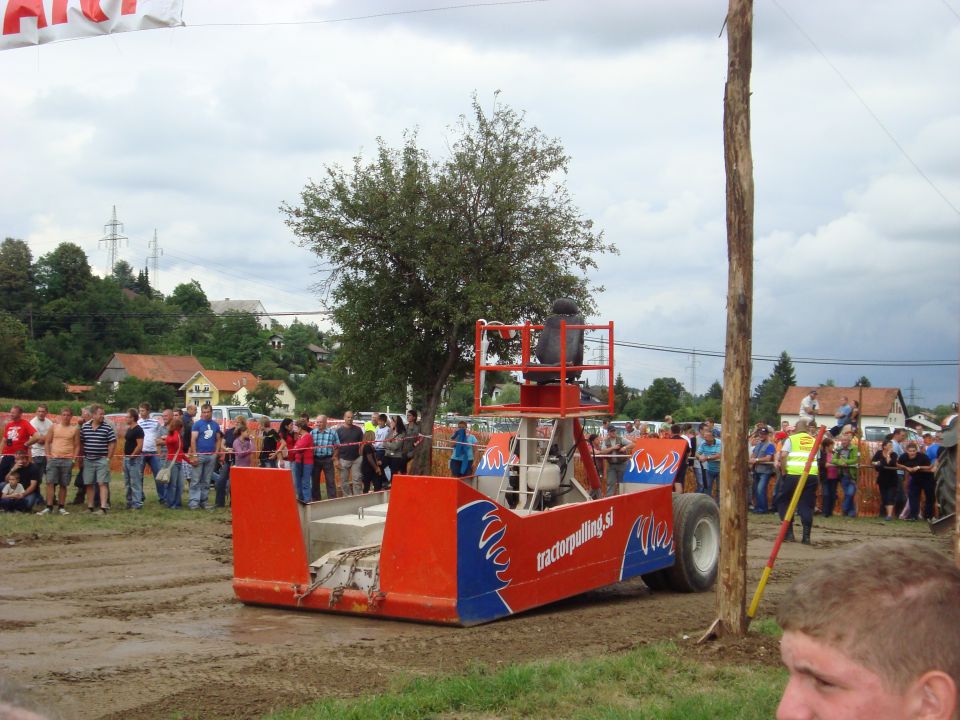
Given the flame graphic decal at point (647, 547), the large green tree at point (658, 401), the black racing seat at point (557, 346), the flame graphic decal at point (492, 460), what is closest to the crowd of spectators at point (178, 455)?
the flame graphic decal at point (492, 460)

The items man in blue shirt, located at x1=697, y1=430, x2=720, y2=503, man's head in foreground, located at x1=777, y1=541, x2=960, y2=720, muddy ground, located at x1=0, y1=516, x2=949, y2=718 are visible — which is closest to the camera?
A: man's head in foreground, located at x1=777, y1=541, x2=960, y2=720

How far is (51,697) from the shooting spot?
636cm

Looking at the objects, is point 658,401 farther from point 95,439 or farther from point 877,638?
point 877,638

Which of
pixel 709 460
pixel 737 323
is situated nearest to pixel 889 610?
pixel 737 323

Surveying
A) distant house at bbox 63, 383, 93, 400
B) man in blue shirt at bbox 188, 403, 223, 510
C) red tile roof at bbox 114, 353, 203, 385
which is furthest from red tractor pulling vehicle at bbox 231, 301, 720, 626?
red tile roof at bbox 114, 353, 203, 385

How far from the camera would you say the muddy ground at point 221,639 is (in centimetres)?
659

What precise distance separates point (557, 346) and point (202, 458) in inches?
407

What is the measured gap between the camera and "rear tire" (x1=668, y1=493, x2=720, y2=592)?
10992 mm

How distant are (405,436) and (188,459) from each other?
13.4 feet

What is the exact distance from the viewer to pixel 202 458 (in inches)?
741

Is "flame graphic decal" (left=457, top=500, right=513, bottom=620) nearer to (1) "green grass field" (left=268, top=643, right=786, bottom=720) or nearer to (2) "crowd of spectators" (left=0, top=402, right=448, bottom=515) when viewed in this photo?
(1) "green grass field" (left=268, top=643, right=786, bottom=720)

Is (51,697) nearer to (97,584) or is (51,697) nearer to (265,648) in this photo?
(265,648)

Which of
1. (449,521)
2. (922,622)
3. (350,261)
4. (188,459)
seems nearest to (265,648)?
(449,521)

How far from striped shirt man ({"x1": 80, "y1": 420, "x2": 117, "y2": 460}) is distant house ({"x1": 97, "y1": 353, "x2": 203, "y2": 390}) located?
6736 centimetres
